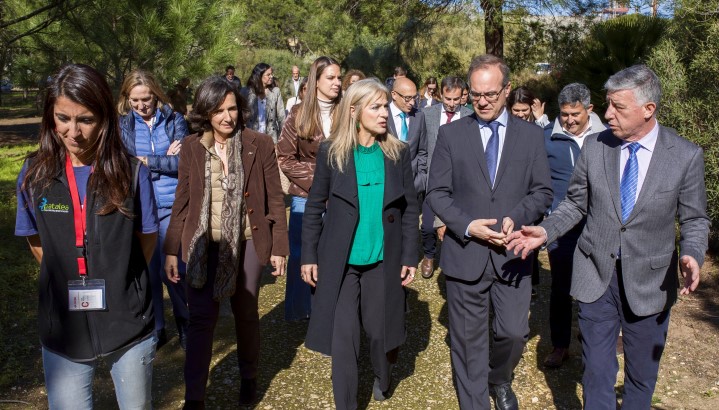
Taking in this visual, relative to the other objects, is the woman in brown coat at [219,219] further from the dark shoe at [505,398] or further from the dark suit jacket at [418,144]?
the dark suit jacket at [418,144]

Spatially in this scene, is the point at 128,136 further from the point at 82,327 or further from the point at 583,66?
the point at 583,66

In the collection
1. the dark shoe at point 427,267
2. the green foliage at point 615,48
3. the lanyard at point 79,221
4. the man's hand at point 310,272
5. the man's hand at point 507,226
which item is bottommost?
the dark shoe at point 427,267

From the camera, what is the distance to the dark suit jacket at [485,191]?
13.2ft

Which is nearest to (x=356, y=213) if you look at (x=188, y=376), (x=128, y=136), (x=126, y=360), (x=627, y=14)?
(x=188, y=376)

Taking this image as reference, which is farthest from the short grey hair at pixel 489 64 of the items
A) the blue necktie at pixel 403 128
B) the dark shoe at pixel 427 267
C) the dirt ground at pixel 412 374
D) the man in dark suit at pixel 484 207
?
the dark shoe at pixel 427 267

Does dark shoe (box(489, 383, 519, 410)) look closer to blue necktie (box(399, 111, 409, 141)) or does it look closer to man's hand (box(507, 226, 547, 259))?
man's hand (box(507, 226, 547, 259))

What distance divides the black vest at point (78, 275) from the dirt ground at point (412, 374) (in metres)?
1.92

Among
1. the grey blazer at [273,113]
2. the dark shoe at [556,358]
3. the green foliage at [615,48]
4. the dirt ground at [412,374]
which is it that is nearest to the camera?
the dirt ground at [412,374]

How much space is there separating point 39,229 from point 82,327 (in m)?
0.42

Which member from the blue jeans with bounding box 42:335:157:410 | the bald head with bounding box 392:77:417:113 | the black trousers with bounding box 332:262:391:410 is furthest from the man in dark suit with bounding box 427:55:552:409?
the bald head with bounding box 392:77:417:113

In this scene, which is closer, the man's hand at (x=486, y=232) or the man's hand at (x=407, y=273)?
the man's hand at (x=486, y=232)

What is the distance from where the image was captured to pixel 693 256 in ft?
11.0

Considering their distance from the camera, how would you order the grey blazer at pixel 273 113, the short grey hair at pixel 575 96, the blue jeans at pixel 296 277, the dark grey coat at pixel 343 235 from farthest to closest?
the grey blazer at pixel 273 113, the blue jeans at pixel 296 277, the short grey hair at pixel 575 96, the dark grey coat at pixel 343 235

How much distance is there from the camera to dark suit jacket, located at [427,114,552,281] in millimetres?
4012
